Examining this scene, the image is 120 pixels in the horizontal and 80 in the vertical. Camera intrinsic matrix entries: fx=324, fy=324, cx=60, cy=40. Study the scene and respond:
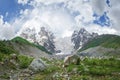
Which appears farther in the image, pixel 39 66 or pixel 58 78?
pixel 39 66

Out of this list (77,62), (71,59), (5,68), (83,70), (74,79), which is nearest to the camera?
(74,79)

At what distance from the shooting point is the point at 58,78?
245ft

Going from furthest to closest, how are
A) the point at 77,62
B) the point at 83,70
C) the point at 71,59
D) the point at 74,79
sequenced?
the point at 71,59, the point at 77,62, the point at 83,70, the point at 74,79

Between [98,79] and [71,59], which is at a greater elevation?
[71,59]

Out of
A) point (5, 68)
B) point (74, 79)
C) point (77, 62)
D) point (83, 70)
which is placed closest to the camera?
point (74, 79)

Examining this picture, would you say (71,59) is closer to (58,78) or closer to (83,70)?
(83,70)

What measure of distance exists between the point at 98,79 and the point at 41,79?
1326cm

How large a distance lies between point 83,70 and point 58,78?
65.2ft

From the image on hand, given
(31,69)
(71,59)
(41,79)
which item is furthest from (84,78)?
(71,59)

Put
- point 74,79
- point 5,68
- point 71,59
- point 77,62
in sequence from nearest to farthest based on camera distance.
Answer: point 74,79 → point 5,68 → point 77,62 → point 71,59

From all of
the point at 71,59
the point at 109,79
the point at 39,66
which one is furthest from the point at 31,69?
the point at 109,79

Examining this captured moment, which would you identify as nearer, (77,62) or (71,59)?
(77,62)

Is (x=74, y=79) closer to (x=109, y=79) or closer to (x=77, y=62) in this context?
(x=109, y=79)

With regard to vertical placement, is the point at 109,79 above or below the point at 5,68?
below
